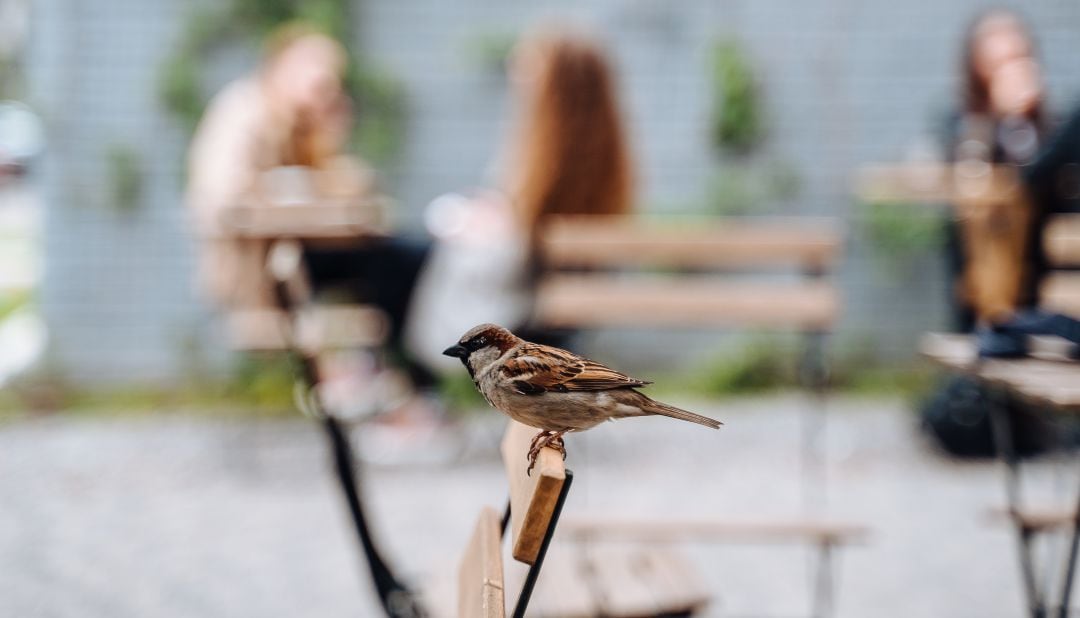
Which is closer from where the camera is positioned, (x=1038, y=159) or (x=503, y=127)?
(x=1038, y=159)

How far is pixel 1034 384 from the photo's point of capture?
236 cm

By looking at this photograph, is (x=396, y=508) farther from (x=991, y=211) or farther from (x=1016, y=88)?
(x=1016, y=88)

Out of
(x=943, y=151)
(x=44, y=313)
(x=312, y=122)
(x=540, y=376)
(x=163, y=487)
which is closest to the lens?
(x=540, y=376)

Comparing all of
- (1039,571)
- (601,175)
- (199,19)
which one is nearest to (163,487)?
(601,175)

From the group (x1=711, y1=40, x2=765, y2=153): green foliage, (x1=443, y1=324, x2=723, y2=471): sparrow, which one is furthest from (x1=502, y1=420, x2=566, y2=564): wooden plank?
(x1=711, y1=40, x2=765, y2=153): green foliage

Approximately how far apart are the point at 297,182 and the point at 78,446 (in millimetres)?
1977

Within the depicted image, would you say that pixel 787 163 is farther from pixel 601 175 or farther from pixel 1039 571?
pixel 1039 571

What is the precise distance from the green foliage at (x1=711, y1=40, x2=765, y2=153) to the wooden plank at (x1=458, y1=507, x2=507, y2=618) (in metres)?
5.96

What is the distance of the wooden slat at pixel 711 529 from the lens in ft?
9.79

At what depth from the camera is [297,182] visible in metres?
5.66

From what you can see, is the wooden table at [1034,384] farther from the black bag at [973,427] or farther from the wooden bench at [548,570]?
the black bag at [973,427]

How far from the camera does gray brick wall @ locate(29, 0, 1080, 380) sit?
283 inches

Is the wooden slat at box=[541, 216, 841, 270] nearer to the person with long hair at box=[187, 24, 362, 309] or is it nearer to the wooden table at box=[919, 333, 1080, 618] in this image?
the wooden table at box=[919, 333, 1080, 618]

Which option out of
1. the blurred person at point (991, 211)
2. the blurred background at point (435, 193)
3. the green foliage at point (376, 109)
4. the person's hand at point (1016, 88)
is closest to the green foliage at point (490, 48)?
the blurred background at point (435, 193)
